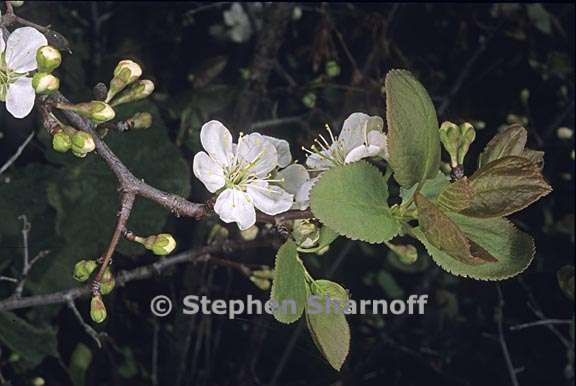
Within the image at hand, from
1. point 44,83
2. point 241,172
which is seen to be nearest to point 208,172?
point 241,172

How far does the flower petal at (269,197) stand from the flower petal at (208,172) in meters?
0.04

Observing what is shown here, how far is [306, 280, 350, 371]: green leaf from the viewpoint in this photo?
0.99 metres

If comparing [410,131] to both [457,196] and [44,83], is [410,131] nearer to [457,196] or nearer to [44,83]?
[457,196]

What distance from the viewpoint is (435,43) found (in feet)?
6.91

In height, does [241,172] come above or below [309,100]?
above

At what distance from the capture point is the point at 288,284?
982 millimetres

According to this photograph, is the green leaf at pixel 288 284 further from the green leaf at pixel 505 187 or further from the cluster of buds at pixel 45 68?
the cluster of buds at pixel 45 68

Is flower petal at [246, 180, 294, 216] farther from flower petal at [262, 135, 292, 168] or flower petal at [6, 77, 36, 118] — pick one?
flower petal at [6, 77, 36, 118]

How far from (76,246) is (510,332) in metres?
1.02

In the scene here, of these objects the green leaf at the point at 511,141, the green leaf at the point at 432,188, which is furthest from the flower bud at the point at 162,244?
the green leaf at the point at 511,141

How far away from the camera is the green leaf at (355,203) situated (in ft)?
3.02

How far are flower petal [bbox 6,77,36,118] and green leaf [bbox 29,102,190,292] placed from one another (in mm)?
596

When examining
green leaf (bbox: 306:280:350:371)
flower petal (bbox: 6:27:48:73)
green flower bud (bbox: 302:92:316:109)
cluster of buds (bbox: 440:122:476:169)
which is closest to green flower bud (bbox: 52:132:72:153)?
flower petal (bbox: 6:27:48:73)

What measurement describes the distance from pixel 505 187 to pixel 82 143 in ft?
1.64
